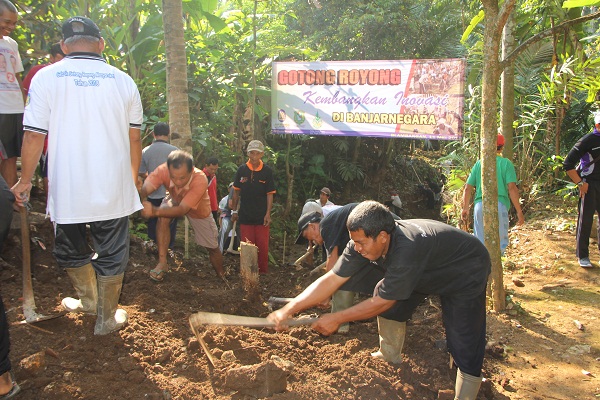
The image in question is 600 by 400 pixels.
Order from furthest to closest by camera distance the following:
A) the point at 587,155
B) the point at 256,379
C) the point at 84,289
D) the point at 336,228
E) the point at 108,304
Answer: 1. the point at 587,155
2. the point at 336,228
3. the point at 84,289
4. the point at 108,304
5. the point at 256,379

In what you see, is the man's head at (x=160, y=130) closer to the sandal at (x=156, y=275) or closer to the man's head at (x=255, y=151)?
the man's head at (x=255, y=151)

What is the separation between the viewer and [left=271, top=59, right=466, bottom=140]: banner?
7551mm

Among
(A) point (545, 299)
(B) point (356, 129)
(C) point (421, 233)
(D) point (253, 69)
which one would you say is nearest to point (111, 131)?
(C) point (421, 233)

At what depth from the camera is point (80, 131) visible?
A: 320 centimetres

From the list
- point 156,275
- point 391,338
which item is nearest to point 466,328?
point 391,338

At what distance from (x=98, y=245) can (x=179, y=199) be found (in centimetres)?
157

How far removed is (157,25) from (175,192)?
4680mm

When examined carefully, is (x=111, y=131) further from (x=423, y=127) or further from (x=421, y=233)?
(x=423, y=127)

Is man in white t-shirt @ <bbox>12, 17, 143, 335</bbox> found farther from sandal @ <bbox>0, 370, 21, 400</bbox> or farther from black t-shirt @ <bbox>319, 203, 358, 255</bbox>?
black t-shirt @ <bbox>319, 203, 358, 255</bbox>

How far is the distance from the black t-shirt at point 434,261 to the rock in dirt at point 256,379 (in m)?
0.72

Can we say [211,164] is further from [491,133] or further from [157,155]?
[491,133]

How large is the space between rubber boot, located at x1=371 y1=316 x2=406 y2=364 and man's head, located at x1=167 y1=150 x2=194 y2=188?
2.11 m

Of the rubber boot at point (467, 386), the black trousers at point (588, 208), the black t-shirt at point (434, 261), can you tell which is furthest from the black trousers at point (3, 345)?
the black trousers at point (588, 208)

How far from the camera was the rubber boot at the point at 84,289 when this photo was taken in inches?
137
